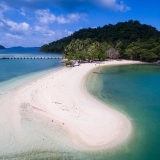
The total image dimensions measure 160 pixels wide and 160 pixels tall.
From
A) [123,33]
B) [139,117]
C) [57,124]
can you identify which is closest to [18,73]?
[57,124]

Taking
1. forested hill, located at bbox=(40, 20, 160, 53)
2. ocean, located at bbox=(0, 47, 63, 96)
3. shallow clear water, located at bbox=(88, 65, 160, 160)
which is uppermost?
forested hill, located at bbox=(40, 20, 160, 53)

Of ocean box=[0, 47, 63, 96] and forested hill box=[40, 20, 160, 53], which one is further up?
forested hill box=[40, 20, 160, 53]

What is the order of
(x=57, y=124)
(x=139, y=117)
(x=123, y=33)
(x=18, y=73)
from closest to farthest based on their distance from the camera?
1. (x=57, y=124)
2. (x=139, y=117)
3. (x=18, y=73)
4. (x=123, y=33)

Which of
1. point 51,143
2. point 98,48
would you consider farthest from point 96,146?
point 98,48

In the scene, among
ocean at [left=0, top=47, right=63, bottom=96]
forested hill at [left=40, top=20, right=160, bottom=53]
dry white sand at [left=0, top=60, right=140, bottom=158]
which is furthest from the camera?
forested hill at [left=40, top=20, right=160, bottom=53]

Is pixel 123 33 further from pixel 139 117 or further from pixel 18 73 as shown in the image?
pixel 139 117

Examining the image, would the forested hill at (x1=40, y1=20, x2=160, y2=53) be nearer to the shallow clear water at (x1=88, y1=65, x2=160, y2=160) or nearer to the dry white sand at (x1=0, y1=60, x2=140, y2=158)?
the shallow clear water at (x1=88, y1=65, x2=160, y2=160)

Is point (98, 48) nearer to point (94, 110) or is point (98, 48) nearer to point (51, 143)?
point (94, 110)

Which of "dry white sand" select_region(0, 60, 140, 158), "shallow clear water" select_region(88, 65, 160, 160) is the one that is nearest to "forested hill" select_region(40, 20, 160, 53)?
"shallow clear water" select_region(88, 65, 160, 160)

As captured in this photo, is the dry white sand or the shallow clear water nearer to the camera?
the shallow clear water
